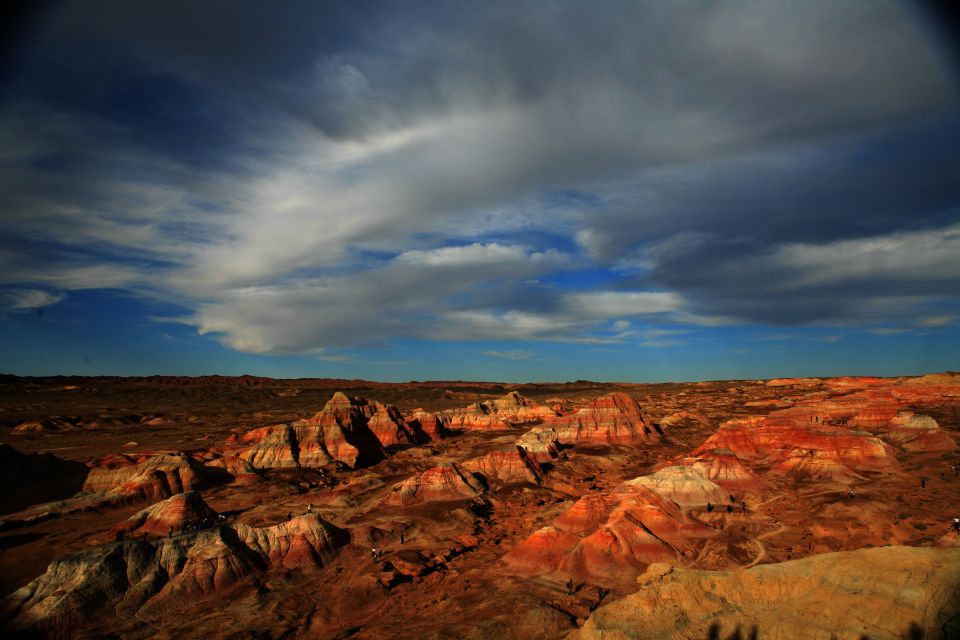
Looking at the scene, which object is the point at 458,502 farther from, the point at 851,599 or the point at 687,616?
the point at 851,599

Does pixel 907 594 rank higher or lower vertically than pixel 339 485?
higher

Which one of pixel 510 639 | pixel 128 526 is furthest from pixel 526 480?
pixel 128 526

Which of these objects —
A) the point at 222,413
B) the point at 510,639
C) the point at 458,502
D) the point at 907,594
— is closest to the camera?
the point at 907,594

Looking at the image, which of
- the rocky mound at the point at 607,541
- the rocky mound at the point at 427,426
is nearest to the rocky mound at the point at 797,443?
the rocky mound at the point at 607,541

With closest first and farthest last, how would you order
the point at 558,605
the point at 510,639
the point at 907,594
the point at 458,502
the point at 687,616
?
the point at 907,594 < the point at 687,616 < the point at 510,639 < the point at 558,605 < the point at 458,502

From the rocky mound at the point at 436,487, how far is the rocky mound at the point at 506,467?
20.4 feet

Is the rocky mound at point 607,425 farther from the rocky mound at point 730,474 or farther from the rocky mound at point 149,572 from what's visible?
the rocky mound at point 149,572

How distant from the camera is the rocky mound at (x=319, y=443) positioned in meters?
76.1

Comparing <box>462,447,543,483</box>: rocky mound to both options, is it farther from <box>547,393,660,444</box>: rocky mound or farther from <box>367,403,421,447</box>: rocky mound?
<box>367,403,421,447</box>: rocky mound

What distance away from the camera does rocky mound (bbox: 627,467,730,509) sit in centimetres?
4694

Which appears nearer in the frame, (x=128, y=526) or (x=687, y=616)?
(x=687, y=616)

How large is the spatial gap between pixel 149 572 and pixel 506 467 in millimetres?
42431

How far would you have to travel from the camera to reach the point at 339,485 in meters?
64.4

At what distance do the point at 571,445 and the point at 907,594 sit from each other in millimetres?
78211
